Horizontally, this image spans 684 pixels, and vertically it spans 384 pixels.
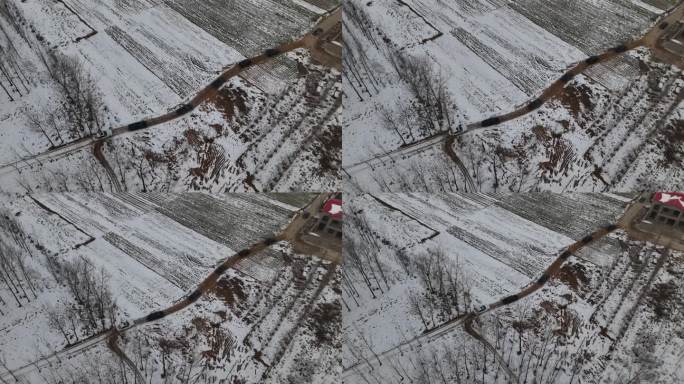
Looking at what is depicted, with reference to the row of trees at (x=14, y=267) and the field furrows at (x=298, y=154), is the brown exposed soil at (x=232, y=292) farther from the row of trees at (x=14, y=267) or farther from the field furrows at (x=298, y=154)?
the row of trees at (x=14, y=267)

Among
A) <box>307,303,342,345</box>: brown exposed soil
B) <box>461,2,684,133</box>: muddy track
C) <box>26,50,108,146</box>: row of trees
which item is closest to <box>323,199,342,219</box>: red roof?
<box>307,303,342,345</box>: brown exposed soil

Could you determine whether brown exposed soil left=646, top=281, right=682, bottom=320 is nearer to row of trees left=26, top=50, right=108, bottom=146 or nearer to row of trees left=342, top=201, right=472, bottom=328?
row of trees left=342, top=201, right=472, bottom=328

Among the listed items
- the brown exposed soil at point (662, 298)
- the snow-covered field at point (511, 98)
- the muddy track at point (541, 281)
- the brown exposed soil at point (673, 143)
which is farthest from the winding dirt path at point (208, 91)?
the brown exposed soil at point (662, 298)

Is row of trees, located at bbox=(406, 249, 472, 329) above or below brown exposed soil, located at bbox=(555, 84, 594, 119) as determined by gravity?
below

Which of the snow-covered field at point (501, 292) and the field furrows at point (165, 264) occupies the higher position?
the snow-covered field at point (501, 292)

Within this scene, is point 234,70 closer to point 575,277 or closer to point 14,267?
point 14,267

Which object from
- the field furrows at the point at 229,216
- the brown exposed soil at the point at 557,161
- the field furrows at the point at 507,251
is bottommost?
the field furrows at the point at 229,216

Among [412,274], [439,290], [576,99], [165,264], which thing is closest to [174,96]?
[165,264]
